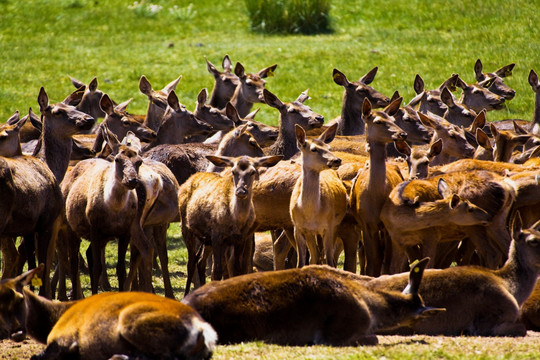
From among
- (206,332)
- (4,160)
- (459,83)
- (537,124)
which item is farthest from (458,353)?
(459,83)

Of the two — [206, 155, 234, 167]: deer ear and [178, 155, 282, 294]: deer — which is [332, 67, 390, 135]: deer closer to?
[178, 155, 282, 294]: deer

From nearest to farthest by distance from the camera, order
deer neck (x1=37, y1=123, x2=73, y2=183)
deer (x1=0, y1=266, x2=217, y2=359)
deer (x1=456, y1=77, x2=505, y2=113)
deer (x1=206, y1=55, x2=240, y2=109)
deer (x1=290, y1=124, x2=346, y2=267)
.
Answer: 1. deer (x1=0, y1=266, x2=217, y2=359)
2. deer (x1=290, y1=124, x2=346, y2=267)
3. deer neck (x1=37, y1=123, x2=73, y2=183)
4. deer (x1=456, y1=77, x2=505, y2=113)
5. deer (x1=206, y1=55, x2=240, y2=109)

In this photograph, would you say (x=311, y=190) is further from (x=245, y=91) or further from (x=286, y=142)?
(x=245, y=91)

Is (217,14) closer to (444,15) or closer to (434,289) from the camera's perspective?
(444,15)

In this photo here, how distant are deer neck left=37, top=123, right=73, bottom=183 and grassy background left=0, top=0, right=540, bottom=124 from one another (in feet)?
31.7

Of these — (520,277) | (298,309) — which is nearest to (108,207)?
(298,309)

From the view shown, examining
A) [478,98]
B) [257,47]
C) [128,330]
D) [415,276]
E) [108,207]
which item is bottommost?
[257,47]

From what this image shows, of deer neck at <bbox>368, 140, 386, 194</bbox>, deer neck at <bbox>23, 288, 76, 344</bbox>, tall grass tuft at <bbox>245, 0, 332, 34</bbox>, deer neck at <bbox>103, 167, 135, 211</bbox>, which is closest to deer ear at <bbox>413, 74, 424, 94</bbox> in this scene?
deer neck at <bbox>368, 140, 386, 194</bbox>

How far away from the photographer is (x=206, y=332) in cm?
675

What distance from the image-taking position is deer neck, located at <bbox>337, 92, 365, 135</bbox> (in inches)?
671

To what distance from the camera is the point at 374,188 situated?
10.5 meters

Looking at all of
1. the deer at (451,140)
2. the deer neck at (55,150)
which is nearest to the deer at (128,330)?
the deer neck at (55,150)

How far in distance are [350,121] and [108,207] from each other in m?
7.87

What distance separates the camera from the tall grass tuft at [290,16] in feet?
93.3
